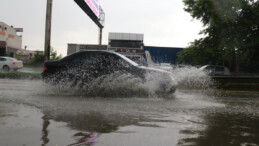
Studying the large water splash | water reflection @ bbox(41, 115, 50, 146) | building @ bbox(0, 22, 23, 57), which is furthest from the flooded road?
building @ bbox(0, 22, 23, 57)

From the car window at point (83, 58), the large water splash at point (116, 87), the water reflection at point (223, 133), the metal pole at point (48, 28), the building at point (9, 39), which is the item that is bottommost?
the water reflection at point (223, 133)

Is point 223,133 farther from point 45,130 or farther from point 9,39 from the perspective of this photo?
point 9,39

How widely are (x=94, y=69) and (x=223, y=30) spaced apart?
1738 centimetres

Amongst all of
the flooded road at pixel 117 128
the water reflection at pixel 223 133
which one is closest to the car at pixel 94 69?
the flooded road at pixel 117 128

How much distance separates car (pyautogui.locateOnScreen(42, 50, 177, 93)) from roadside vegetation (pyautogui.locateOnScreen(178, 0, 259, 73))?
1502 cm

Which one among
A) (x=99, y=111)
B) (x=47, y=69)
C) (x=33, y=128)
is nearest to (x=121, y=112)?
(x=99, y=111)

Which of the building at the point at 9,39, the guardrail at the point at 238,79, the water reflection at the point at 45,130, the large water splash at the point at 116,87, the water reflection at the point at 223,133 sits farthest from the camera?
the building at the point at 9,39

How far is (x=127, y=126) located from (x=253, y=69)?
26374 mm

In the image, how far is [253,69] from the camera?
83.4 ft

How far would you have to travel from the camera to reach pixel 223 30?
20.6 meters

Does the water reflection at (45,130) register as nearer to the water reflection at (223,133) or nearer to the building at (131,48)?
the water reflection at (223,133)

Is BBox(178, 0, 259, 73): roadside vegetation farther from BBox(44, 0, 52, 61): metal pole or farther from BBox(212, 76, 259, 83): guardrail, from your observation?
BBox(44, 0, 52, 61): metal pole

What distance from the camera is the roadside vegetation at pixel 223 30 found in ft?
65.3

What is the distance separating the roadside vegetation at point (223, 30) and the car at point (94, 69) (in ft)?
49.3
